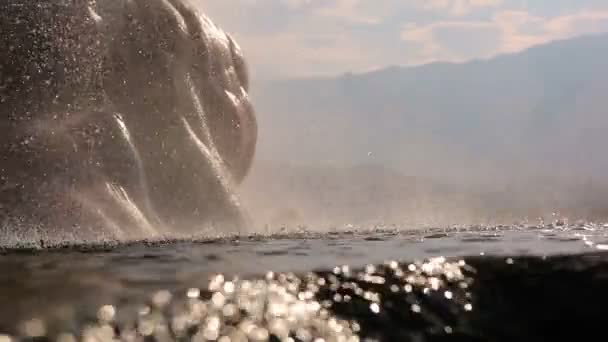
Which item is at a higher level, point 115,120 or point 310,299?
point 115,120

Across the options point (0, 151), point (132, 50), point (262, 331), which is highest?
point (132, 50)

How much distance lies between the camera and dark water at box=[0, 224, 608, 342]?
460 cm

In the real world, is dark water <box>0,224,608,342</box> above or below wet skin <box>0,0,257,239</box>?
below

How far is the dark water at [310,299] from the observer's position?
460 centimetres

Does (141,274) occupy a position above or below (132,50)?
below

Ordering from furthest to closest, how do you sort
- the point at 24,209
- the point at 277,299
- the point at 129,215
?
1. the point at 129,215
2. the point at 24,209
3. the point at 277,299

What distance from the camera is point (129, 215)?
1630 cm

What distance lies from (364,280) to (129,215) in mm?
11227

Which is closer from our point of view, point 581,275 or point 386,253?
point 581,275

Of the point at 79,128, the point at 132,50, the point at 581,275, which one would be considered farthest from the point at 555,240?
the point at 132,50

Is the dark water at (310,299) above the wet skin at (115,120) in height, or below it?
below

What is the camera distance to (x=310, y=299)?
5.37m

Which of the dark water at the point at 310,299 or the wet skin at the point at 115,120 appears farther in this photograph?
the wet skin at the point at 115,120

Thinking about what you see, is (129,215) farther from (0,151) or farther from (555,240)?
(555,240)
